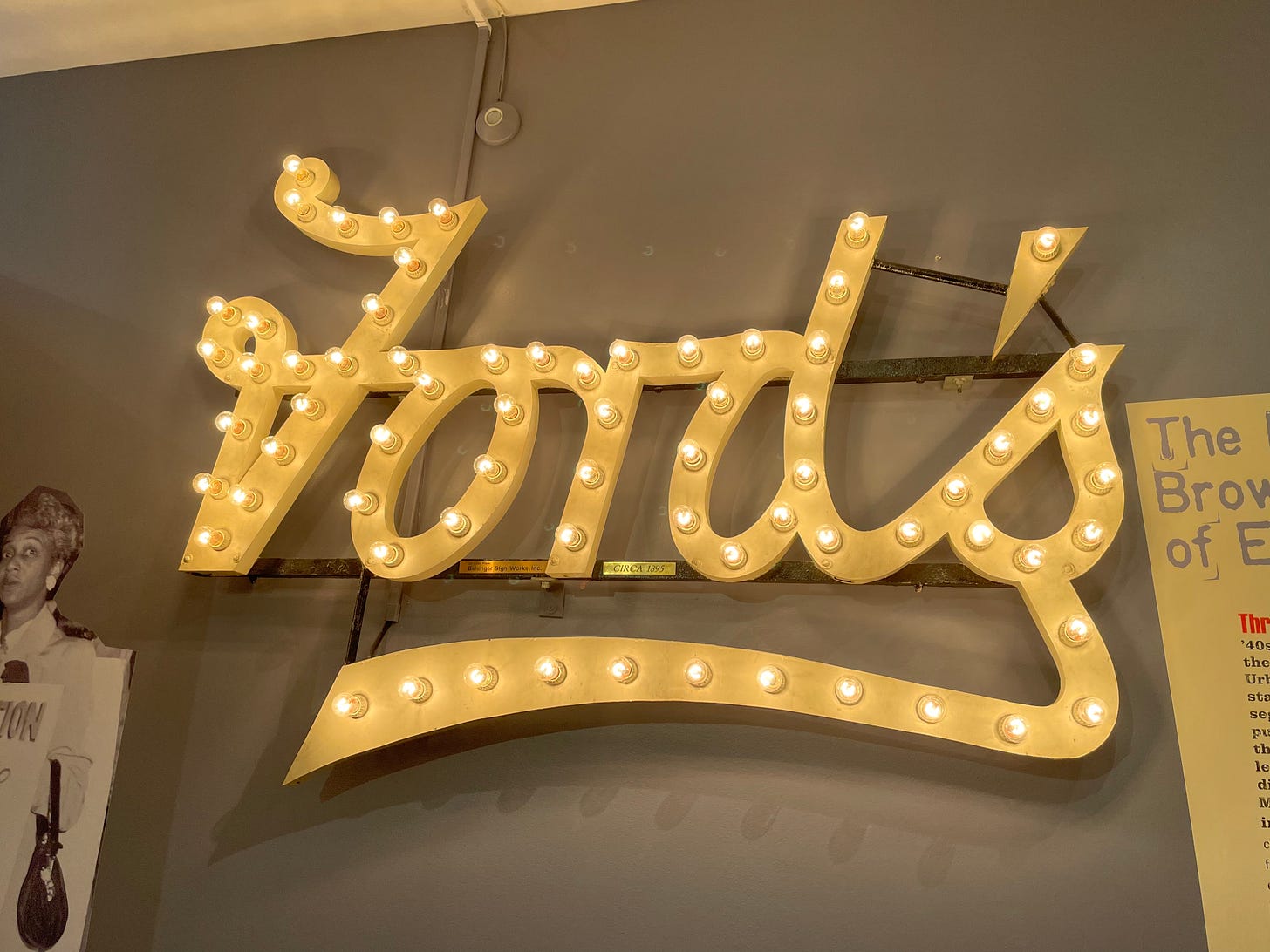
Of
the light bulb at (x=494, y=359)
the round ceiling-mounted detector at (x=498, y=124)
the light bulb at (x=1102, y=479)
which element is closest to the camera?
the light bulb at (x=1102, y=479)

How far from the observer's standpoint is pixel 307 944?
1.66m

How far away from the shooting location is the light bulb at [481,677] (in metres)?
1.60

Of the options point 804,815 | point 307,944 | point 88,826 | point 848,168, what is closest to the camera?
point 804,815

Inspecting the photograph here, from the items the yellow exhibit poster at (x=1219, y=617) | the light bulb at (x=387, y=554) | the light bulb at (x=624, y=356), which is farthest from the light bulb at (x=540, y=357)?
the yellow exhibit poster at (x=1219, y=617)

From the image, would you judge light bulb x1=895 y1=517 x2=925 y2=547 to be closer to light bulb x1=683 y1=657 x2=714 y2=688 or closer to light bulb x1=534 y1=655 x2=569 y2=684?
light bulb x1=683 y1=657 x2=714 y2=688

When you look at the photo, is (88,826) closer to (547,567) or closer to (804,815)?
(547,567)

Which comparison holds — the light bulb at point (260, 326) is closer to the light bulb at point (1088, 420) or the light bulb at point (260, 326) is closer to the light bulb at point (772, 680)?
the light bulb at point (772, 680)

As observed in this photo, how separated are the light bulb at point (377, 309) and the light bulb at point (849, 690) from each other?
1.23m

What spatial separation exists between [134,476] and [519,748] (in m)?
1.19

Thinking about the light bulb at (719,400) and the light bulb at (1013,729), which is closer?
the light bulb at (1013,729)

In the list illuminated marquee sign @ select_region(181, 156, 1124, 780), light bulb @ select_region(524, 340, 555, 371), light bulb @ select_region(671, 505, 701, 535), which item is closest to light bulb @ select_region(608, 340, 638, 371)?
illuminated marquee sign @ select_region(181, 156, 1124, 780)

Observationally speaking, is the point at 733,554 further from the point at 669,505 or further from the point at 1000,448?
the point at 1000,448

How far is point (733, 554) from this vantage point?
158cm

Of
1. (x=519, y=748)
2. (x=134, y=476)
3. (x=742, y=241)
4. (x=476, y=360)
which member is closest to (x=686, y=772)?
(x=519, y=748)
